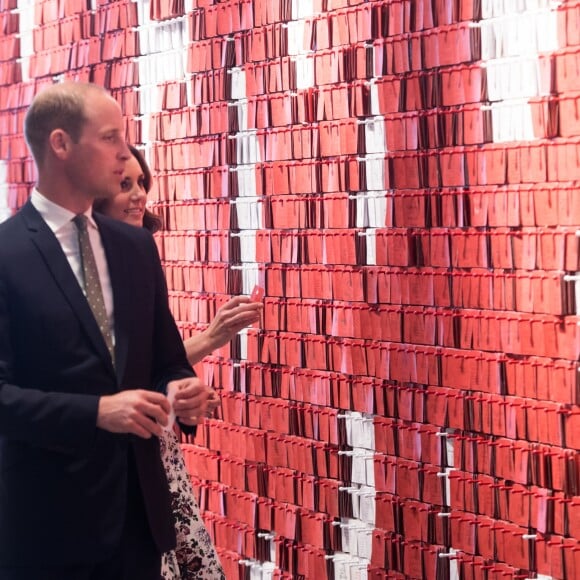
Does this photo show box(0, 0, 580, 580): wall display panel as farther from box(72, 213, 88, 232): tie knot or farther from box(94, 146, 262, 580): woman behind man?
box(72, 213, 88, 232): tie knot

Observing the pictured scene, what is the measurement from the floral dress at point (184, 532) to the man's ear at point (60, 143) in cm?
86

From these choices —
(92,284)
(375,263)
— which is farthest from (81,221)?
(375,263)

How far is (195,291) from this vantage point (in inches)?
187

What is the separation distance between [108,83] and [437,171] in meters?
2.01

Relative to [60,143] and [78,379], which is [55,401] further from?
[60,143]

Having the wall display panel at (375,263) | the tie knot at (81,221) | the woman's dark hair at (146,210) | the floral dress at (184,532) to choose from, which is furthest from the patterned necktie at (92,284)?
the wall display panel at (375,263)

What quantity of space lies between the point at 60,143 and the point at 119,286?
1.09ft

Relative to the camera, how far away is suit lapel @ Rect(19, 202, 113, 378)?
2521 mm

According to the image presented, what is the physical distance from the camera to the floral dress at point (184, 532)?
3139mm

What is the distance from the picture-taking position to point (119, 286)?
2.64m

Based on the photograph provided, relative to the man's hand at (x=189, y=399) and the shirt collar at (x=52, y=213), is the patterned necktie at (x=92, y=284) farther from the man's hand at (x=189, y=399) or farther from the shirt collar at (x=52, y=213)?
the man's hand at (x=189, y=399)

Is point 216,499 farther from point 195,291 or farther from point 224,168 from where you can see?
point 224,168

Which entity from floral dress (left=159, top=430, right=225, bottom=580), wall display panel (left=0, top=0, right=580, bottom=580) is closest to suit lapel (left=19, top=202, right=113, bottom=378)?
floral dress (left=159, top=430, right=225, bottom=580)

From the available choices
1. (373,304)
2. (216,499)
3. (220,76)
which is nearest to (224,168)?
(220,76)
